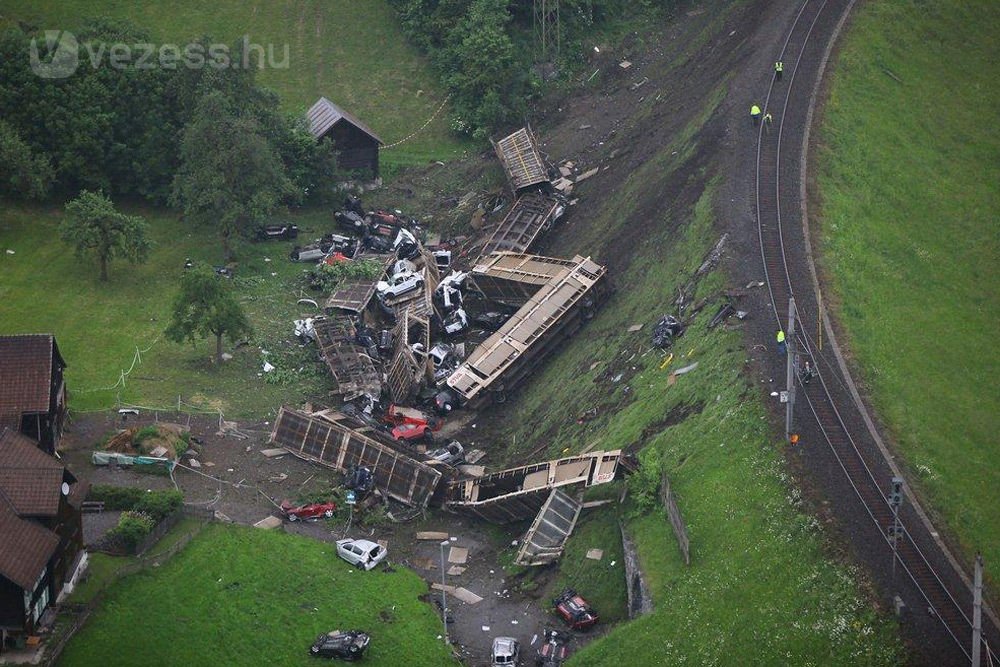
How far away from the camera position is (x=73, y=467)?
5953 cm

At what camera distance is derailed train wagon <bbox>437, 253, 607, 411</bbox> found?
221 ft

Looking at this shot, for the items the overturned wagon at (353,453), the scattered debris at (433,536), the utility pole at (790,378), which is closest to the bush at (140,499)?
the overturned wagon at (353,453)

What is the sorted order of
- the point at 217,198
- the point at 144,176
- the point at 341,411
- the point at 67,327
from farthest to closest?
the point at 144,176 → the point at 217,198 → the point at 67,327 → the point at 341,411

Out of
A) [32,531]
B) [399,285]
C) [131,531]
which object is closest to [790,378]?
[131,531]

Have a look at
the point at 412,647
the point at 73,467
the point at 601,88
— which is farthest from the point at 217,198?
the point at 412,647

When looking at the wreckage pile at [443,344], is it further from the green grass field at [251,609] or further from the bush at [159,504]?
the bush at [159,504]

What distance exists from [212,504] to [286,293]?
1971cm

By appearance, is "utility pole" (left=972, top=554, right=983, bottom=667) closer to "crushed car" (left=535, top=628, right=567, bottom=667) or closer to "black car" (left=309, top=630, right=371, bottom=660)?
"crushed car" (left=535, top=628, right=567, bottom=667)

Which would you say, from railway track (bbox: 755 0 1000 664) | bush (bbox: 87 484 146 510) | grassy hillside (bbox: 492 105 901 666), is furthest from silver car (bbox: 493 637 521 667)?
bush (bbox: 87 484 146 510)

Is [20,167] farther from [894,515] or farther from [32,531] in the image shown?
[894,515]

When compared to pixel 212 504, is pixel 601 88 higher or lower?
higher

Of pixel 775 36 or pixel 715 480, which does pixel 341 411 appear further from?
pixel 775 36

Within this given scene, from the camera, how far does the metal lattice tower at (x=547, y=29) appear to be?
9150 cm

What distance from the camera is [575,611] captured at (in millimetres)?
51281
